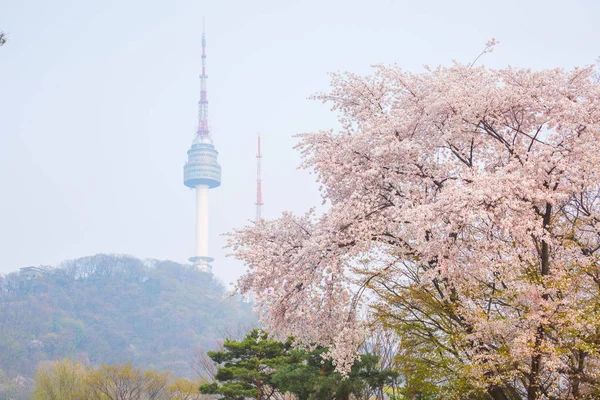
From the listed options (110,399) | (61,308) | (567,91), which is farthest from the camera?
(61,308)

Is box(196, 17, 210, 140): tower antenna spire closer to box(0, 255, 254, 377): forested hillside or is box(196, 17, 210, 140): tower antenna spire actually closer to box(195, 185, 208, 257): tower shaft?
box(195, 185, 208, 257): tower shaft

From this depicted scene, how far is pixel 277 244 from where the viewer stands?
10664 millimetres

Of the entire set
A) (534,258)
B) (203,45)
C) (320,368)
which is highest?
(203,45)

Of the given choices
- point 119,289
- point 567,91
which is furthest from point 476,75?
point 119,289

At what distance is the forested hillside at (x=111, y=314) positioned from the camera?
71.5 metres

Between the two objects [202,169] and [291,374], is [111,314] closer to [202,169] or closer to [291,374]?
[202,169]

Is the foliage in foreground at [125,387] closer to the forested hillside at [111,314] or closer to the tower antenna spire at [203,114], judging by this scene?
the forested hillside at [111,314]

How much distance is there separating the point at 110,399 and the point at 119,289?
208ft

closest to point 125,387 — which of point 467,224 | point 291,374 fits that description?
point 291,374

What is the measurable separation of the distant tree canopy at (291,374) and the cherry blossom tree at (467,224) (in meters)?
2.15

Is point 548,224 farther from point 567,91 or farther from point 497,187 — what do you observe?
point 567,91

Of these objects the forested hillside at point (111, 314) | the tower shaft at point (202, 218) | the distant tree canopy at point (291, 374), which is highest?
the tower shaft at point (202, 218)

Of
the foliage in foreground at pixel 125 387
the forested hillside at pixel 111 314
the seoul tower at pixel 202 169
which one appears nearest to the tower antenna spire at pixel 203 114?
the seoul tower at pixel 202 169

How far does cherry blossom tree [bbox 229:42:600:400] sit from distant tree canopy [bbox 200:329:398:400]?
215 cm
